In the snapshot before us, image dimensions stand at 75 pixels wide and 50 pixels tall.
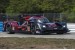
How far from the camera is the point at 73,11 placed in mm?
13508

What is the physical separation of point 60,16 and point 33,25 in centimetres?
474

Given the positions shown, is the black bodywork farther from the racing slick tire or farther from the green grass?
the green grass

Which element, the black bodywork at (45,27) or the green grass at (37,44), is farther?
the black bodywork at (45,27)

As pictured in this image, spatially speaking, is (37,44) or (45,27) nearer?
(37,44)

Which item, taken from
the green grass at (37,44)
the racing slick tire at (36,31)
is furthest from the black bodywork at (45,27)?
the green grass at (37,44)

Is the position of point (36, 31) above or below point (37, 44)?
below

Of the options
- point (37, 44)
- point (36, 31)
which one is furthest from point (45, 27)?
point (37, 44)

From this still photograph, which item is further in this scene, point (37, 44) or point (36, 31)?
point (36, 31)

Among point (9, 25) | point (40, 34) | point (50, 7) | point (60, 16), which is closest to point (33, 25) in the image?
point (40, 34)

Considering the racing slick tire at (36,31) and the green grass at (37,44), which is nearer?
the green grass at (37,44)

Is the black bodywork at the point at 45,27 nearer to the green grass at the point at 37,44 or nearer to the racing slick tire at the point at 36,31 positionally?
the racing slick tire at the point at 36,31

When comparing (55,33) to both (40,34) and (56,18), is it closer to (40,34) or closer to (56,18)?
(40,34)

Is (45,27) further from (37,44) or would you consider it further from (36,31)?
(37,44)

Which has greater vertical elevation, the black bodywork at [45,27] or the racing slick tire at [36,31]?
the black bodywork at [45,27]
